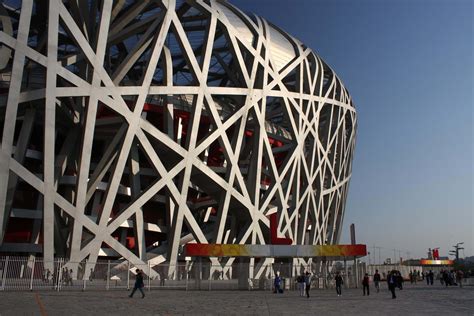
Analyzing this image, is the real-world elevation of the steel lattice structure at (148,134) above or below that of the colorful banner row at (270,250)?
above

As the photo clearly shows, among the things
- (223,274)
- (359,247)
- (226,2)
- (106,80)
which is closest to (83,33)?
(106,80)

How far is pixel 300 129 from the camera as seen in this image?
112ft

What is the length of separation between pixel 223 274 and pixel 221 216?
538 cm

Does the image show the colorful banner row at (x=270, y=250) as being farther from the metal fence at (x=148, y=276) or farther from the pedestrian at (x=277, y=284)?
the pedestrian at (x=277, y=284)

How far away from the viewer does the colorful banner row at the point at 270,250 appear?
22953mm

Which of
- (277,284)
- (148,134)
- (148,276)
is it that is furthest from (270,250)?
(148,134)

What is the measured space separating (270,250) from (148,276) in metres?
6.47

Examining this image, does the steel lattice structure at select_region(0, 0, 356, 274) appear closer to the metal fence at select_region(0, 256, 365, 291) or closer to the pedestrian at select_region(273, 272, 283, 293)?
the metal fence at select_region(0, 256, 365, 291)

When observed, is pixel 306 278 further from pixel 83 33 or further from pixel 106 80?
pixel 83 33

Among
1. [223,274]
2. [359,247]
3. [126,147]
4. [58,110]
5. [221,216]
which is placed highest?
[58,110]

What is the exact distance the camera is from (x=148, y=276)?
912 inches

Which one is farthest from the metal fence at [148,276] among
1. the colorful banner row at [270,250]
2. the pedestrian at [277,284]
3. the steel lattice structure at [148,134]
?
the steel lattice structure at [148,134]

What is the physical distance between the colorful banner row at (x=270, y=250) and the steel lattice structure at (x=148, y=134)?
3183 millimetres

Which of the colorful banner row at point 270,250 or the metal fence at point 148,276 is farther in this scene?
the colorful banner row at point 270,250
